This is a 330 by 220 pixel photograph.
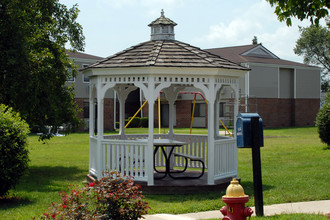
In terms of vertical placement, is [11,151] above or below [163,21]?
below

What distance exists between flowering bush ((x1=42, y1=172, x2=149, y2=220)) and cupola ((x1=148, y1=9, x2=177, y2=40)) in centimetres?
799

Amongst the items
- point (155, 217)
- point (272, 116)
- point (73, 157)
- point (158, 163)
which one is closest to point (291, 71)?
point (272, 116)

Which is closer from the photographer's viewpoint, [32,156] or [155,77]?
[155,77]

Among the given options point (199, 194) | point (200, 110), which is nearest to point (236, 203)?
point (199, 194)

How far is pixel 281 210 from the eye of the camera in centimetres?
991

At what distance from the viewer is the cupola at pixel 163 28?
1448 centimetres

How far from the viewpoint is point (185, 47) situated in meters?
14.0

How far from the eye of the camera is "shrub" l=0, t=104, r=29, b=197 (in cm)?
1041

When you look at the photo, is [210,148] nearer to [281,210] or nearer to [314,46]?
[281,210]

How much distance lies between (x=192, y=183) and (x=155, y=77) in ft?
9.32

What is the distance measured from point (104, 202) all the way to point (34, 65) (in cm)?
962

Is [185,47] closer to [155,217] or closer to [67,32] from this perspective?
[155,217]

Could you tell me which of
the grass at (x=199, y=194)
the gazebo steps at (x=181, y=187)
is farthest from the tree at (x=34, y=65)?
the gazebo steps at (x=181, y=187)

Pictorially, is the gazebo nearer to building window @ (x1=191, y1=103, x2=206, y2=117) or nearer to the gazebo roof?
the gazebo roof
